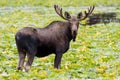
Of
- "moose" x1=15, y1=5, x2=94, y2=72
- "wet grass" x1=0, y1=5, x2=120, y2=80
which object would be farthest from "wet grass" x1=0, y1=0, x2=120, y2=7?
"moose" x1=15, y1=5, x2=94, y2=72

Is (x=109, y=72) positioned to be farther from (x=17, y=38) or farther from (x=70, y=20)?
(x=17, y=38)

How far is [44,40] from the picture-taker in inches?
521

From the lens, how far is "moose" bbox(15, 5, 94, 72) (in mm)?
12641

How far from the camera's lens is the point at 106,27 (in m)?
28.5

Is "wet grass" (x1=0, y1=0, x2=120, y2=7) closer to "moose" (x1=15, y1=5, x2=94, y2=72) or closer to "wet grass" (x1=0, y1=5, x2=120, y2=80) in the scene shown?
"wet grass" (x1=0, y1=5, x2=120, y2=80)

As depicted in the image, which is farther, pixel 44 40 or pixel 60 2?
pixel 60 2

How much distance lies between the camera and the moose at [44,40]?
12641 millimetres

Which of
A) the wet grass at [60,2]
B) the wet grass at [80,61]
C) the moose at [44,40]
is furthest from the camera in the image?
the wet grass at [60,2]

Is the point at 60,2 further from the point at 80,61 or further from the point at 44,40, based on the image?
the point at 44,40

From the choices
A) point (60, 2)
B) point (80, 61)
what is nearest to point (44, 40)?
point (80, 61)

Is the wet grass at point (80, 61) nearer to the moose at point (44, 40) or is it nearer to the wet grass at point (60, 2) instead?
the moose at point (44, 40)

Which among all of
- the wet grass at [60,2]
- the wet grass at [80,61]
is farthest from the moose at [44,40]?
the wet grass at [60,2]

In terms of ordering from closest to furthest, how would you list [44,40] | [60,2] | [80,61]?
[44,40] → [80,61] → [60,2]

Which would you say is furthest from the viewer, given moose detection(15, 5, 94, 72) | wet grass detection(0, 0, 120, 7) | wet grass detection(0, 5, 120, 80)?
wet grass detection(0, 0, 120, 7)
